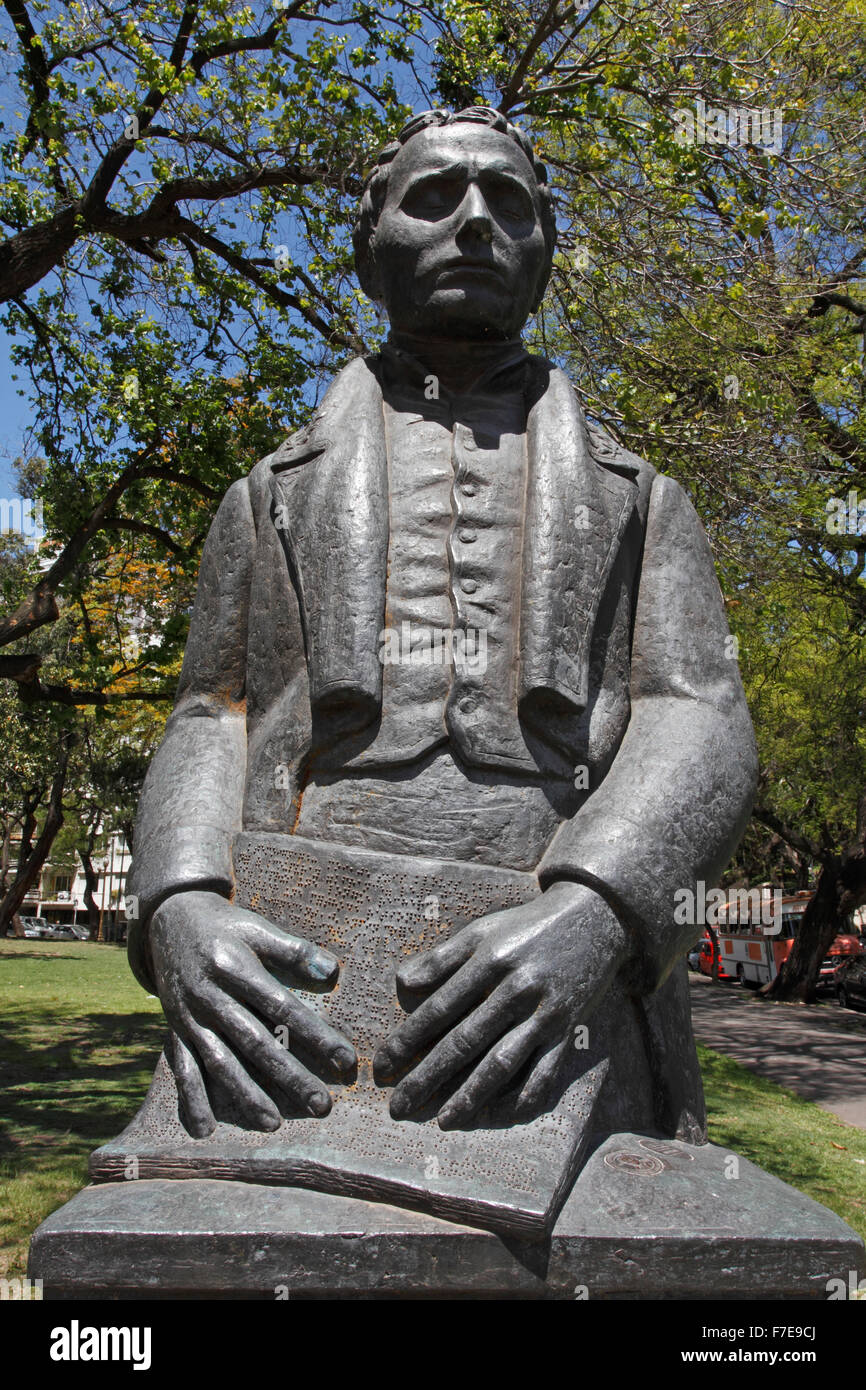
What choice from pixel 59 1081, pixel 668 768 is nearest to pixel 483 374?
pixel 668 768

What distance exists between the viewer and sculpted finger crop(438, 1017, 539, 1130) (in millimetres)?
2051

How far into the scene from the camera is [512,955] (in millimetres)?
2098

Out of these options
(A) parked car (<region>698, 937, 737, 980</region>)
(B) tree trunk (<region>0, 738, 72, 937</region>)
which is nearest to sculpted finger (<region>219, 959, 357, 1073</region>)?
(B) tree trunk (<region>0, 738, 72, 937</region>)

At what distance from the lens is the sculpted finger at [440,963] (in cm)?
220

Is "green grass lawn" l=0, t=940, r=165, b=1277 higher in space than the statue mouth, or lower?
lower

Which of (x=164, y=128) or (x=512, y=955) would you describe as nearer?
(x=512, y=955)

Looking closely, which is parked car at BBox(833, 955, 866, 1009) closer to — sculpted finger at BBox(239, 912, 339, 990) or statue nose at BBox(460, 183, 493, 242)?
statue nose at BBox(460, 183, 493, 242)

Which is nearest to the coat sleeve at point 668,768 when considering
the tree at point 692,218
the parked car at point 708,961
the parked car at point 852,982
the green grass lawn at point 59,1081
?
the green grass lawn at point 59,1081

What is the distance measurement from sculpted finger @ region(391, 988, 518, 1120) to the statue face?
1.67m

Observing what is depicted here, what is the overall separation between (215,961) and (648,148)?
870cm

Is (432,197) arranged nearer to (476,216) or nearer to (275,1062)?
(476,216)

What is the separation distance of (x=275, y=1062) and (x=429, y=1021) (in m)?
0.29
